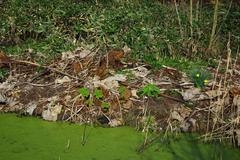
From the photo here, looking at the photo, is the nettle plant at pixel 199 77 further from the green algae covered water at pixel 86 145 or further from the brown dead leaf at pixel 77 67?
the brown dead leaf at pixel 77 67

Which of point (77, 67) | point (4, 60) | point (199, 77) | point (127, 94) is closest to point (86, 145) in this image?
point (127, 94)

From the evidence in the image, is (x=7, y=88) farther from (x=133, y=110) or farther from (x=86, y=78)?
(x=133, y=110)

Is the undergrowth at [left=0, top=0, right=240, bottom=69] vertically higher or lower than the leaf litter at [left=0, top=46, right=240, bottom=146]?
higher

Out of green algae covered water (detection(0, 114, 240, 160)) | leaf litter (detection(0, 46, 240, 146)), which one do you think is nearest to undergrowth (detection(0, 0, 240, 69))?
leaf litter (detection(0, 46, 240, 146))

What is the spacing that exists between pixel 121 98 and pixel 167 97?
19.5 inches

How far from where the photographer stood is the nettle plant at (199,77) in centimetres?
519

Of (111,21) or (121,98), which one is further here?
(111,21)

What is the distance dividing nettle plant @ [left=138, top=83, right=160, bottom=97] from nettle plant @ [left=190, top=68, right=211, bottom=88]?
466 millimetres

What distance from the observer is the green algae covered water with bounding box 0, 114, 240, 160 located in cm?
405

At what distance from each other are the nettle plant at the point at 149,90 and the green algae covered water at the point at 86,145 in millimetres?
483

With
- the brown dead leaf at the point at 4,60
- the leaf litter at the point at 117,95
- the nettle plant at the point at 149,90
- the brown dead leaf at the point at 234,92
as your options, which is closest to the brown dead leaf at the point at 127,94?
the leaf litter at the point at 117,95

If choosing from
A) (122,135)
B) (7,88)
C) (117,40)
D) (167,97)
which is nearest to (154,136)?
(122,135)

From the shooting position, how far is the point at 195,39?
665 centimetres

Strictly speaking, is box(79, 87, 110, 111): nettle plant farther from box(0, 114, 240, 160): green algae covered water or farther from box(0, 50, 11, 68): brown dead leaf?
box(0, 50, 11, 68): brown dead leaf
